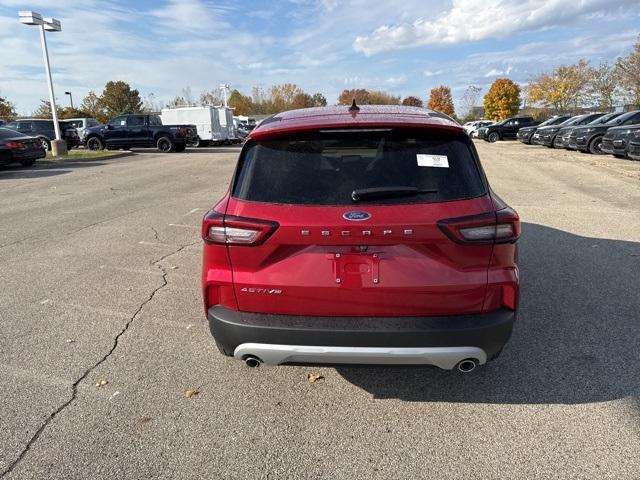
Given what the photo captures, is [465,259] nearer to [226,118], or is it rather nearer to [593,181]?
[593,181]

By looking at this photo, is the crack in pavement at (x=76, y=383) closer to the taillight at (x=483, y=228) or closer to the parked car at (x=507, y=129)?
the taillight at (x=483, y=228)

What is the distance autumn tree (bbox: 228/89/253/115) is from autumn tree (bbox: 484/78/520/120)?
157 ft

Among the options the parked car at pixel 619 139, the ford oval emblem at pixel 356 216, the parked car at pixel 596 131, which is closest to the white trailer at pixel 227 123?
the parked car at pixel 596 131

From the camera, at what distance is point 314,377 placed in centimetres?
333

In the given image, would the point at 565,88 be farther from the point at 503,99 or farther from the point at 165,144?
the point at 165,144

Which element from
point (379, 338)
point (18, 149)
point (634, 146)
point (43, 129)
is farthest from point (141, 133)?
point (379, 338)

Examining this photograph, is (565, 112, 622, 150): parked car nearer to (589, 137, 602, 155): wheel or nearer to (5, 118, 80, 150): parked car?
(589, 137, 602, 155): wheel

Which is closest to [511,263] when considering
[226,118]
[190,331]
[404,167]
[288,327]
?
[404,167]

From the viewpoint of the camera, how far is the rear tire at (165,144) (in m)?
25.2

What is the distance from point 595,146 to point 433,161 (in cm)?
2116

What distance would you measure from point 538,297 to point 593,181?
9.76m

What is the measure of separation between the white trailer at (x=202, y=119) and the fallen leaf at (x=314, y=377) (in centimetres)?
2792

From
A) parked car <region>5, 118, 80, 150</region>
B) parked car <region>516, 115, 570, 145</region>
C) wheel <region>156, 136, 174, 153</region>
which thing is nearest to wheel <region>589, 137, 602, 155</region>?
parked car <region>516, 115, 570, 145</region>

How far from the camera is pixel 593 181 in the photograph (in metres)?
12.5
